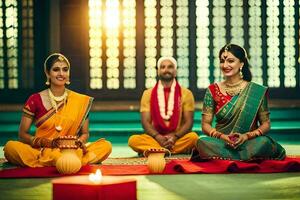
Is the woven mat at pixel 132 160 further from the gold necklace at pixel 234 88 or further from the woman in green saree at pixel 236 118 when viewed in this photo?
the gold necklace at pixel 234 88

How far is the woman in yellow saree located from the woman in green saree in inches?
35.7

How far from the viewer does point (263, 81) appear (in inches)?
427

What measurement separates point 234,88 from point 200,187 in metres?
1.76

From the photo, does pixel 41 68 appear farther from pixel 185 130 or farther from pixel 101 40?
pixel 185 130

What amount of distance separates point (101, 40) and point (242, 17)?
6.80 feet

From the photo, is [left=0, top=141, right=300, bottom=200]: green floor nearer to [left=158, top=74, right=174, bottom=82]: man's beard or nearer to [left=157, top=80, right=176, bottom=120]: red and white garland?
[left=157, top=80, right=176, bottom=120]: red and white garland

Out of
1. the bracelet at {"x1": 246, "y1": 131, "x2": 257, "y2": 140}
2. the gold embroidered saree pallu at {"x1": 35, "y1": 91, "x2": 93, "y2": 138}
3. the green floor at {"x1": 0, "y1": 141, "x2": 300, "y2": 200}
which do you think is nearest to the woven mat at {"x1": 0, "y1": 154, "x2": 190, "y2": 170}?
the gold embroidered saree pallu at {"x1": 35, "y1": 91, "x2": 93, "y2": 138}

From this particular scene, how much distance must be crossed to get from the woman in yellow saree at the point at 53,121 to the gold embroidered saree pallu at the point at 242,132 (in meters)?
0.90

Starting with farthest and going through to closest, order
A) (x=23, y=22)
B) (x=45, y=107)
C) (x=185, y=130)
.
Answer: (x=23, y=22)
(x=185, y=130)
(x=45, y=107)

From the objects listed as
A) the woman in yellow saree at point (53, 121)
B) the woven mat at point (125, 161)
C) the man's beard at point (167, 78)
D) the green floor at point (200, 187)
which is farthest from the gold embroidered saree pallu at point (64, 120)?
the man's beard at point (167, 78)

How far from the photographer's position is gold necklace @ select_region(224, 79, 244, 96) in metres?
6.37

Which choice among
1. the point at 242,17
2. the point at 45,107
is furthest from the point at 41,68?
the point at 45,107

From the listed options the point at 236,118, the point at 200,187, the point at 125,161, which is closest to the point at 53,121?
the point at 125,161

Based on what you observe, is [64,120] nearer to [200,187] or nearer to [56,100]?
[56,100]
